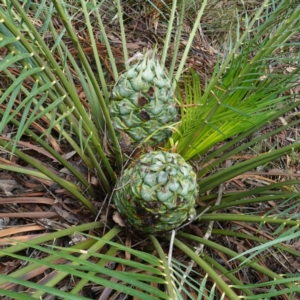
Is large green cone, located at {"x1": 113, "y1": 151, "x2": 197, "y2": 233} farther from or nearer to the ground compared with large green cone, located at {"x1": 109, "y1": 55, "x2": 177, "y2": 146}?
nearer to the ground

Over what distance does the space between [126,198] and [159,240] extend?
0.64 feet

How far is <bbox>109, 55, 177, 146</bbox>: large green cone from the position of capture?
3.31ft

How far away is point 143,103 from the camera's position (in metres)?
1.02

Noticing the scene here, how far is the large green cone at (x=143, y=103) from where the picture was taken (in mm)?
1010

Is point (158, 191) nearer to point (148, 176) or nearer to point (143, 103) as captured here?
point (148, 176)

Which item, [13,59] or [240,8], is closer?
[13,59]

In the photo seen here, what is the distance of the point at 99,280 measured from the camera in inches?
22.5

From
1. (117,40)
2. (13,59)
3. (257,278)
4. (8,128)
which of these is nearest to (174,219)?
(257,278)

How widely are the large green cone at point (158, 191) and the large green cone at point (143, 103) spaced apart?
0.10 meters

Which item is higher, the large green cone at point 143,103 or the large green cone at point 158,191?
the large green cone at point 143,103

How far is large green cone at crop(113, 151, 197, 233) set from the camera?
92cm

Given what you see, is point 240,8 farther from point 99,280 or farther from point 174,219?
point 99,280

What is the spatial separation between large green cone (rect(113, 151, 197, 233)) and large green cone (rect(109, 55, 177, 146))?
0.10m

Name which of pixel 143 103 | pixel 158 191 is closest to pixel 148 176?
pixel 158 191
